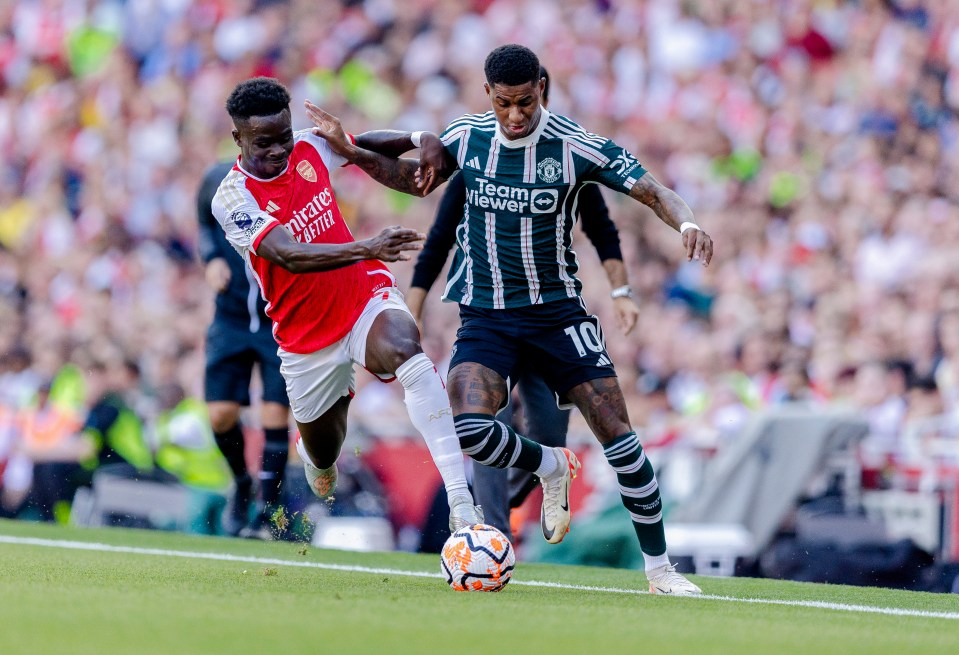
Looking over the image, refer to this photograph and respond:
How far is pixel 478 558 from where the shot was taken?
19.7ft

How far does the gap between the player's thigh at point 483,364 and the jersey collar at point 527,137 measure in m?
0.76

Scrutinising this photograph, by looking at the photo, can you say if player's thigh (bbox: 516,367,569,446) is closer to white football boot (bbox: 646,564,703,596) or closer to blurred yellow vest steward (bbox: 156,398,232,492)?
white football boot (bbox: 646,564,703,596)

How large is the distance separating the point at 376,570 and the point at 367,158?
6.99 ft

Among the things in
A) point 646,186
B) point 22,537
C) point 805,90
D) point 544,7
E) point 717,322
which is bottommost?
point 22,537

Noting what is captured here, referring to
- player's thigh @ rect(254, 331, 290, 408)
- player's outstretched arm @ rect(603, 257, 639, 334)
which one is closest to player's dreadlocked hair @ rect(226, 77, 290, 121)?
player's outstretched arm @ rect(603, 257, 639, 334)

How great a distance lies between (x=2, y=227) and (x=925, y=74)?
11.7 meters

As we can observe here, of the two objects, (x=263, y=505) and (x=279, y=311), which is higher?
(x=279, y=311)

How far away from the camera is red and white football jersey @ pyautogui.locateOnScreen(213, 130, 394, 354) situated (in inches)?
260

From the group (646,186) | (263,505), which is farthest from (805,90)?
(646,186)

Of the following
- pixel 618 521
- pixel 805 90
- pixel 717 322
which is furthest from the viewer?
pixel 805 90

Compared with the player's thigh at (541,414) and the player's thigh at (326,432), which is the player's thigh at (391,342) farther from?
the player's thigh at (541,414)

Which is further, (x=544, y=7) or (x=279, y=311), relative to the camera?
(x=544, y=7)

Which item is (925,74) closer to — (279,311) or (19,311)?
(279,311)

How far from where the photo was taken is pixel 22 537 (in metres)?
9.24
